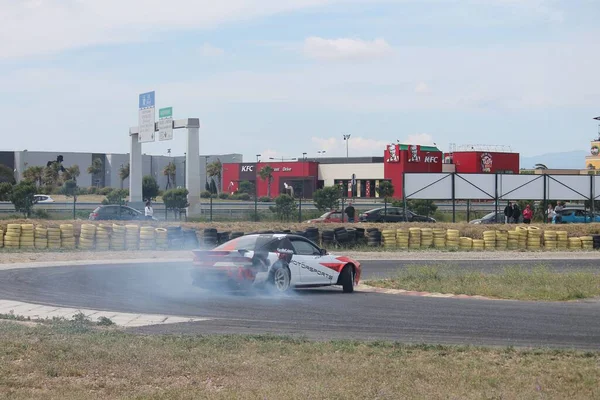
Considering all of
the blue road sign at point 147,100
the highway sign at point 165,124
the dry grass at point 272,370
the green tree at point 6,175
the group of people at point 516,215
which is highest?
the blue road sign at point 147,100

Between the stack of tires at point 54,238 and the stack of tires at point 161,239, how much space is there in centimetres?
348

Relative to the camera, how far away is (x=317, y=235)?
30953mm

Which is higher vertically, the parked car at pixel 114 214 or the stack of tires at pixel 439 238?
the parked car at pixel 114 214

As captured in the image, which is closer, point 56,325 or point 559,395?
point 559,395

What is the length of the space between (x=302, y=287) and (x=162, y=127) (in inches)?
1282

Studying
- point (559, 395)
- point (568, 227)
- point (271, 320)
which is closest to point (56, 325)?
point (271, 320)

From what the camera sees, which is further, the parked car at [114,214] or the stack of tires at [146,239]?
the parked car at [114,214]

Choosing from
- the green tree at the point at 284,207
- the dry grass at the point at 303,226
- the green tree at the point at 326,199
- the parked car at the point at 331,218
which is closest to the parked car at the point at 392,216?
the parked car at the point at 331,218

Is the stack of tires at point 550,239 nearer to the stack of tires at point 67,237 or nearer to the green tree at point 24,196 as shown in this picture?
the stack of tires at point 67,237

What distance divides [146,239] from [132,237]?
546 mm

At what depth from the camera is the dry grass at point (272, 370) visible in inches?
325

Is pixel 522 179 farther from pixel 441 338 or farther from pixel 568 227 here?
pixel 441 338

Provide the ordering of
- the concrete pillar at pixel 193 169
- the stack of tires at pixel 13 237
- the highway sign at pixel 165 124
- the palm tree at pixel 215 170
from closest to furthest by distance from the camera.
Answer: the stack of tires at pixel 13 237 < the concrete pillar at pixel 193 169 < the highway sign at pixel 165 124 < the palm tree at pixel 215 170

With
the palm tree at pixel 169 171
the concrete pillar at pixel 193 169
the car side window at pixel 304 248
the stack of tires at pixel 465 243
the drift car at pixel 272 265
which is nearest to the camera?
the drift car at pixel 272 265
